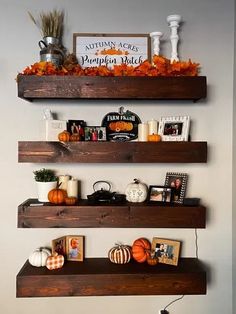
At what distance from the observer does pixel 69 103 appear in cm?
213

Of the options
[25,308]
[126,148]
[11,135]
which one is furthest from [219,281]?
[11,135]

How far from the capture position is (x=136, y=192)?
203 centimetres

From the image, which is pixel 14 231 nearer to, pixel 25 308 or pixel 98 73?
pixel 25 308

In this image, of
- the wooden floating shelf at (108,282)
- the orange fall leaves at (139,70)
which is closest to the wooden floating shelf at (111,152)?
the orange fall leaves at (139,70)

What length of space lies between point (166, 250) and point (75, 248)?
57cm

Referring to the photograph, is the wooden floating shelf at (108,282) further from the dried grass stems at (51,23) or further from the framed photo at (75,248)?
the dried grass stems at (51,23)

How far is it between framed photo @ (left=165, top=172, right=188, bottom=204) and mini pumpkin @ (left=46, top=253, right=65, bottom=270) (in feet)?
2.55

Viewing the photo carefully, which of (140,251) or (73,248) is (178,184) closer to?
(140,251)

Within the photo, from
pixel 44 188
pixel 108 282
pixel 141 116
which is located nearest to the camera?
pixel 108 282

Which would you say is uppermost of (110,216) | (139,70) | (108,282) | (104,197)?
(139,70)

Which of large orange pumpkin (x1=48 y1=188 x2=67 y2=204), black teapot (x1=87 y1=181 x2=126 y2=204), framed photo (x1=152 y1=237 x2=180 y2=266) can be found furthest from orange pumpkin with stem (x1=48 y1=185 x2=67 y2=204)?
framed photo (x1=152 y1=237 x2=180 y2=266)

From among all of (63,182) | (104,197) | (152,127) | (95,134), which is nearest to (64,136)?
(95,134)

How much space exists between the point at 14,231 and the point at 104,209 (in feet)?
2.11

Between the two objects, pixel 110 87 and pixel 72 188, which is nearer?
pixel 110 87
